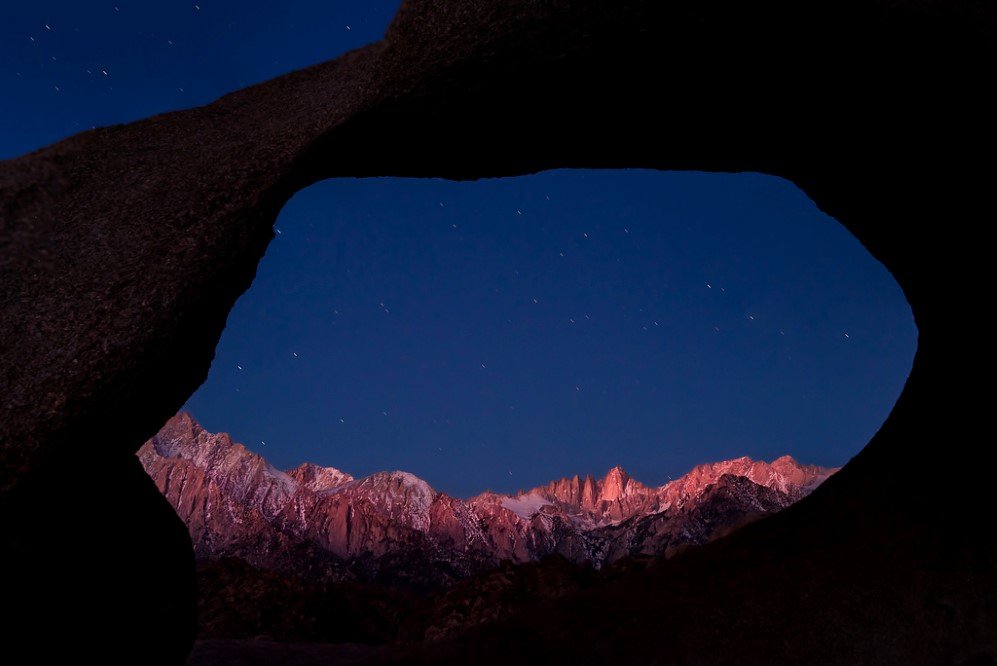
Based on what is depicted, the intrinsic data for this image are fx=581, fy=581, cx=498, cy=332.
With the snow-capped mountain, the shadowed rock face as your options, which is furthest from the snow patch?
the shadowed rock face

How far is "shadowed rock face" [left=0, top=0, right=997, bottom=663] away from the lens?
3.95m

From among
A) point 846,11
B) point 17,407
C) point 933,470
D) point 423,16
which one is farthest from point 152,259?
point 933,470

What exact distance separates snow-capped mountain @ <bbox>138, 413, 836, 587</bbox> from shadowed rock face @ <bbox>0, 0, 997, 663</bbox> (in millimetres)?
76437

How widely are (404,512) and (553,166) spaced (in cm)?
12700

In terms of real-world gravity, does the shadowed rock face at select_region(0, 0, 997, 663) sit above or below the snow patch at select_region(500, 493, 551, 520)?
above

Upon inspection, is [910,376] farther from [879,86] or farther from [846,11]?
[846,11]

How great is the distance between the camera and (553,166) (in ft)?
21.1

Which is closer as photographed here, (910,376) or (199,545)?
(910,376)

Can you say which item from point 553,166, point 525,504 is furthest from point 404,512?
point 553,166

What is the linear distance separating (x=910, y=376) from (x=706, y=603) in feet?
14.3

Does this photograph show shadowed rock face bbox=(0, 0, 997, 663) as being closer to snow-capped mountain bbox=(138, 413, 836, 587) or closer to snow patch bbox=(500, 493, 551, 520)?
snow-capped mountain bbox=(138, 413, 836, 587)

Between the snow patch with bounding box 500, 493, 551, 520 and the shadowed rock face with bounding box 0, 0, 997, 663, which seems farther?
the snow patch with bounding box 500, 493, 551, 520

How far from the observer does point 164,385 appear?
429 cm

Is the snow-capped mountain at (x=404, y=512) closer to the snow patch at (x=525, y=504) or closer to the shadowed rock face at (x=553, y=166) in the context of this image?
the snow patch at (x=525, y=504)
